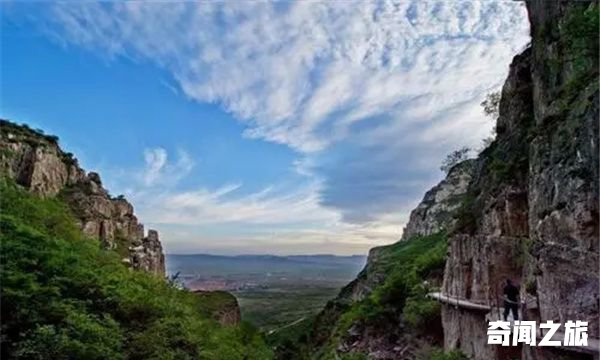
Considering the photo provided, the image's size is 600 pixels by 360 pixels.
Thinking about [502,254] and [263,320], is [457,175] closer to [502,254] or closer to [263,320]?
[263,320]

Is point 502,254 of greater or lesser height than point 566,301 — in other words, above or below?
above

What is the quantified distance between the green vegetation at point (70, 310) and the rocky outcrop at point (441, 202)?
5563cm

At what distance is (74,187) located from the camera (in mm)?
40438

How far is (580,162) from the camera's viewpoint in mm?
13703

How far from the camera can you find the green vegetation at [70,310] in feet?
35.1

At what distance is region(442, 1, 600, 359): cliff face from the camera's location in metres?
12.5

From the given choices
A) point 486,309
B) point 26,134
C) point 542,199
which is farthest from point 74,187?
point 542,199

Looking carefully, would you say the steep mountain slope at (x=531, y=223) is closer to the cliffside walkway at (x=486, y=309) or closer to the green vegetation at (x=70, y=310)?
the cliffside walkway at (x=486, y=309)

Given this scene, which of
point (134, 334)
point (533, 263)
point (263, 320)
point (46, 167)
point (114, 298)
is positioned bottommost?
point (263, 320)

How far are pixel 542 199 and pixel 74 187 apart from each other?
34.5m

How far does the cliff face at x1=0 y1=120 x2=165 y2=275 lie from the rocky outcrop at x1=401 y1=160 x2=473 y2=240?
127ft

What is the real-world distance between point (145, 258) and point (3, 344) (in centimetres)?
3176

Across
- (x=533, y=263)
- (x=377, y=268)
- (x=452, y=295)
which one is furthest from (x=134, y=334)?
(x=377, y=268)

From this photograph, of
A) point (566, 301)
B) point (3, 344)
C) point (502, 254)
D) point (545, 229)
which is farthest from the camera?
point (502, 254)
